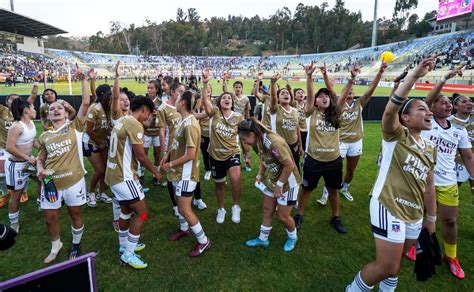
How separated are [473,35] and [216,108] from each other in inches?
1906

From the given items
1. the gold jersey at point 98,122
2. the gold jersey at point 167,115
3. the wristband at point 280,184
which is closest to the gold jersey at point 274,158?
the wristband at point 280,184

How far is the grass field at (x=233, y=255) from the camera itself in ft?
11.2

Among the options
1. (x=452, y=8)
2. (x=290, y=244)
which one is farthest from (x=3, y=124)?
(x=452, y=8)

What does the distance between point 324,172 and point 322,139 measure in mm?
477

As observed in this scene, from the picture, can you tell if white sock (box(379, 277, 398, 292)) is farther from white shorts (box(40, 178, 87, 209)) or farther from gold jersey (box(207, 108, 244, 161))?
white shorts (box(40, 178, 87, 209))

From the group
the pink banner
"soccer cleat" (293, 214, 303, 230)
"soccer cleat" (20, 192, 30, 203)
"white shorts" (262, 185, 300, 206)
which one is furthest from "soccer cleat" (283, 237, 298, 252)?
the pink banner

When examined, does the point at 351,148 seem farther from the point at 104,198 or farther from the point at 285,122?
the point at 104,198

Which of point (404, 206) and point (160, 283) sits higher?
point (404, 206)

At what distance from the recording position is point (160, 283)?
11.1 feet

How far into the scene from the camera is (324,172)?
4316 millimetres

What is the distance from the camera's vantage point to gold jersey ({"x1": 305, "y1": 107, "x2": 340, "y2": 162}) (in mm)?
→ 4289

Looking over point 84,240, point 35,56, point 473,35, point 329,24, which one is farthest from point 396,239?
point 329,24

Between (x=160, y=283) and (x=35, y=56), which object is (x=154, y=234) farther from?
(x=35, y=56)

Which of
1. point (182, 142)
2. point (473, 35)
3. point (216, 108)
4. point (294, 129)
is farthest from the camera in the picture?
point (473, 35)
